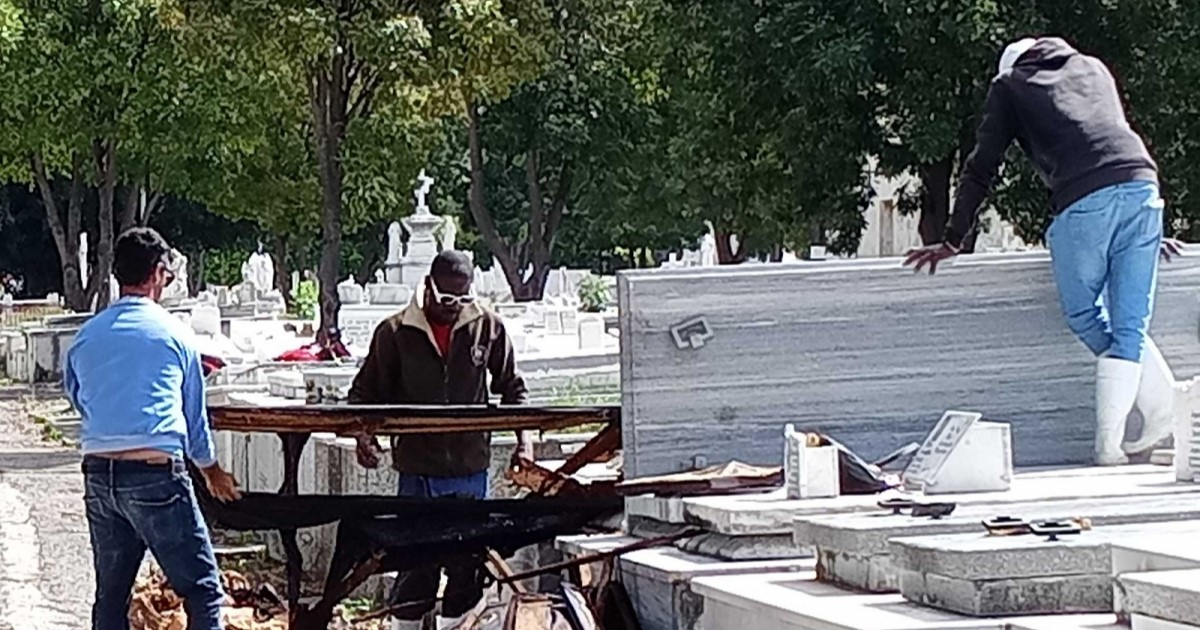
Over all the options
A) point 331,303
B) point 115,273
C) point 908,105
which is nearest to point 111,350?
point 115,273

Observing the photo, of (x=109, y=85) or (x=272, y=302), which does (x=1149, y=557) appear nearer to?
(x=109, y=85)

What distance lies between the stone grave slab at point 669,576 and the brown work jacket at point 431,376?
45.4 inches

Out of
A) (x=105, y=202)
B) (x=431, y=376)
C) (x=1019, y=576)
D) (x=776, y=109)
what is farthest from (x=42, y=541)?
(x=105, y=202)

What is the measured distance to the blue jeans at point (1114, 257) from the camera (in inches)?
296

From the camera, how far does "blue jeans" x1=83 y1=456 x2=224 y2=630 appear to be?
22.4ft

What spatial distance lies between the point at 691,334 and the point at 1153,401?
1.87 m

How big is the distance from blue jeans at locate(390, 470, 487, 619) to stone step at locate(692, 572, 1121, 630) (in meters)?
1.51

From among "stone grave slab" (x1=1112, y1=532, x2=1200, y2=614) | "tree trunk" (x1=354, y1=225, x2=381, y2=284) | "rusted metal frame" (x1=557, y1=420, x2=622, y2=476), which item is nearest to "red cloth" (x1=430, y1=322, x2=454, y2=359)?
"rusted metal frame" (x1=557, y1=420, x2=622, y2=476)

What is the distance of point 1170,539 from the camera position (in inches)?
200

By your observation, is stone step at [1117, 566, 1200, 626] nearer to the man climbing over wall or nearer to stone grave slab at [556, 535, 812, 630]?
stone grave slab at [556, 535, 812, 630]

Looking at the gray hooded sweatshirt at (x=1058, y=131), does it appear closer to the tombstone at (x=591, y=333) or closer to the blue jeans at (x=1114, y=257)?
the blue jeans at (x=1114, y=257)

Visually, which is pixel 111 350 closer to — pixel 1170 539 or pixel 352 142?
pixel 1170 539

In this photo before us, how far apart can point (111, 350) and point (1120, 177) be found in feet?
12.2

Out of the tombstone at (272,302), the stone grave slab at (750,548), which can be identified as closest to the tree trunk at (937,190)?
the stone grave slab at (750,548)
